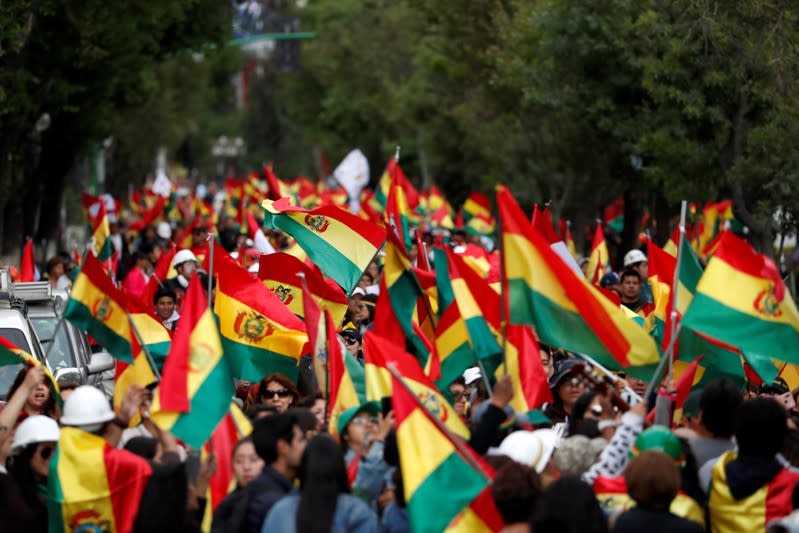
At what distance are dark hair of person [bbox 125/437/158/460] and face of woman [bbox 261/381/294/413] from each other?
1.96 metres

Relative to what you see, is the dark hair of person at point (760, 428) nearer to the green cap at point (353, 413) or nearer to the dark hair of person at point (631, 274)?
the green cap at point (353, 413)

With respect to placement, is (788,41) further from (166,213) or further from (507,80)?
(166,213)

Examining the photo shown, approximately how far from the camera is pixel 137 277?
18844 mm

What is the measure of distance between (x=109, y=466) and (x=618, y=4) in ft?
59.5

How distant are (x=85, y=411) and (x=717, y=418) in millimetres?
2791

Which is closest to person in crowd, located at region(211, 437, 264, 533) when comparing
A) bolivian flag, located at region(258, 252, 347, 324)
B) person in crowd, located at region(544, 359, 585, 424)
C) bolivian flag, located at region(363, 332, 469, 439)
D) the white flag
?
bolivian flag, located at region(363, 332, 469, 439)

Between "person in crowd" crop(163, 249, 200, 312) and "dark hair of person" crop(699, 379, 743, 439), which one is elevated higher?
"dark hair of person" crop(699, 379, 743, 439)

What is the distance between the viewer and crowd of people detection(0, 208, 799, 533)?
7164 mm

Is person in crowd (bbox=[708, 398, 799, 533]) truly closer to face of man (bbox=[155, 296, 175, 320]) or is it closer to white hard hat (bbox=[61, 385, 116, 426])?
white hard hat (bbox=[61, 385, 116, 426])

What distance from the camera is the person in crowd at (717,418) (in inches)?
313

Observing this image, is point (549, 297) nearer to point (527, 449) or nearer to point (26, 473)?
point (527, 449)

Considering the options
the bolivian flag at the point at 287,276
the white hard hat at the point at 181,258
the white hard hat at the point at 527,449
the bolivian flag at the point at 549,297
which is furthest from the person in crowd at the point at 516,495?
the white hard hat at the point at 181,258

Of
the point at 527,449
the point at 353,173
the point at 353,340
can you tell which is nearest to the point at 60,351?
the point at 353,340

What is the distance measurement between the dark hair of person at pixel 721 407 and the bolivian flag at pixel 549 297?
25.8 inches
